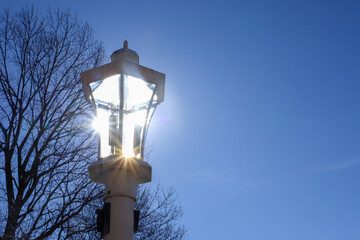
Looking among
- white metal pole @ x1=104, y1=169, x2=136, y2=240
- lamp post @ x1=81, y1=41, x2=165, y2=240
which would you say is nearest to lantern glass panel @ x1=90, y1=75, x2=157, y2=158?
lamp post @ x1=81, y1=41, x2=165, y2=240

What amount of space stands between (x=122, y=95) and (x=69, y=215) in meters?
6.55

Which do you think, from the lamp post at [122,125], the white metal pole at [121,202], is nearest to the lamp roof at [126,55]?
the lamp post at [122,125]

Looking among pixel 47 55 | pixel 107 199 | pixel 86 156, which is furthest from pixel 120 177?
pixel 47 55

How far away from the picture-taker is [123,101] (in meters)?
3.50

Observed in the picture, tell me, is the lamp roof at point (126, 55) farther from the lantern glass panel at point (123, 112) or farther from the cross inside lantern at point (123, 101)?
the lantern glass panel at point (123, 112)

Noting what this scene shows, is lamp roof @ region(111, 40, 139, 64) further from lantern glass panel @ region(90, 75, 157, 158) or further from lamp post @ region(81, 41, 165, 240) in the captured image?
lantern glass panel @ region(90, 75, 157, 158)

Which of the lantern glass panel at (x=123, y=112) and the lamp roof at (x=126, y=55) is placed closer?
the lantern glass panel at (x=123, y=112)

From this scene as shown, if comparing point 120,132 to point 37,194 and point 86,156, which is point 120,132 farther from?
point 86,156

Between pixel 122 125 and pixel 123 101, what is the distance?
8.0 inches

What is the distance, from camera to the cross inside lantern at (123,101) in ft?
11.3

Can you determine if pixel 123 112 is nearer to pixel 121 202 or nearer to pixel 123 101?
pixel 123 101

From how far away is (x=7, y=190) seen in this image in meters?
9.11

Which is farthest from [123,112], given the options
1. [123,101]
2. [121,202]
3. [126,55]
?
[121,202]

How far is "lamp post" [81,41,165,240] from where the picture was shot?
3285 mm
